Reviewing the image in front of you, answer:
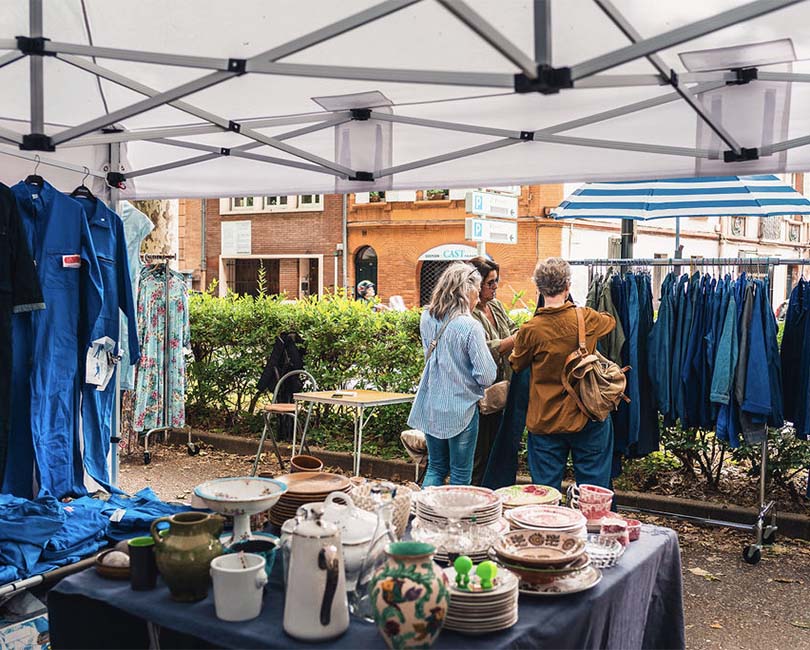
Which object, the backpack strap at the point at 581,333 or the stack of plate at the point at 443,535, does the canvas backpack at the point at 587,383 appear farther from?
the stack of plate at the point at 443,535

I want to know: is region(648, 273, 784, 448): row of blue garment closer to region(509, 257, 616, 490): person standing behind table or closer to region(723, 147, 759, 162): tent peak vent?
region(509, 257, 616, 490): person standing behind table

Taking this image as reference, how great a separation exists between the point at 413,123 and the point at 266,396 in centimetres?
441

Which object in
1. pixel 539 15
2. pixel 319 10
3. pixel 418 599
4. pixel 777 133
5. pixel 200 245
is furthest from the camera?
pixel 200 245

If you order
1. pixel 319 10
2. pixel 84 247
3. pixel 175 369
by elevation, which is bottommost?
pixel 175 369

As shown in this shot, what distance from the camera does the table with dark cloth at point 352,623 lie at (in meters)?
2.07

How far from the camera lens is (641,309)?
5316 millimetres

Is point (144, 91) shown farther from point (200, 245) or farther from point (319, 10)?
point (200, 245)

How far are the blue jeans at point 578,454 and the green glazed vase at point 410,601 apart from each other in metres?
2.67

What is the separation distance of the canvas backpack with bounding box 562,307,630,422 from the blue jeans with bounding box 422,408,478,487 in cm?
68

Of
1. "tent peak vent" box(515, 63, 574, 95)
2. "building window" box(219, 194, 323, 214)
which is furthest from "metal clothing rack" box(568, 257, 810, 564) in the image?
"building window" box(219, 194, 323, 214)

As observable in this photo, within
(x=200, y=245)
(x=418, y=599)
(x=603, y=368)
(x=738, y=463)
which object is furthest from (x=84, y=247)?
(x=200, y=245)

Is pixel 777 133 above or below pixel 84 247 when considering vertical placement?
above

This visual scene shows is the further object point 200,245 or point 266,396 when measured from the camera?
point 200,245

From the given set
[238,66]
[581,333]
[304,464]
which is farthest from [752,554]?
[238,66]
